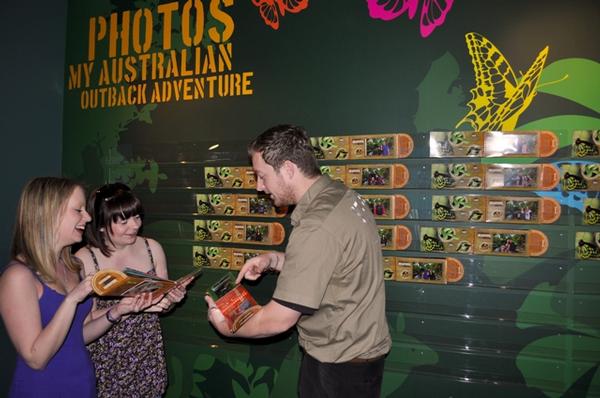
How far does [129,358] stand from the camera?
8.54 feet

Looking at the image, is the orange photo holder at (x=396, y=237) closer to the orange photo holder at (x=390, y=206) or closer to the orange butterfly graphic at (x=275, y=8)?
the orange photo holder at (x=390, y=206)

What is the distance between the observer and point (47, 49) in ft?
12.7

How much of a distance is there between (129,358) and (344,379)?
121cm

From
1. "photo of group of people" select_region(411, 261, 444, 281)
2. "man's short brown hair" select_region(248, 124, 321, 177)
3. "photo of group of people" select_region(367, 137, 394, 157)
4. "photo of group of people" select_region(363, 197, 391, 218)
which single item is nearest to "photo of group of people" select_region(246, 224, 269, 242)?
"photo of group of people" select_region(363, 197, 391, 218)

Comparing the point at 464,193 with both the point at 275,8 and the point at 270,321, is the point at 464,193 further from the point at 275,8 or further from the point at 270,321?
the point at 275,8

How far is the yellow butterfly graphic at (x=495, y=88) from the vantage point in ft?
8.63

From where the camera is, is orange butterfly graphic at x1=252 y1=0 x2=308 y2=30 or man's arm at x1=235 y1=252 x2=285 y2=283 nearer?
man's arm at x1=235 y1=252 x2=285 y2=283

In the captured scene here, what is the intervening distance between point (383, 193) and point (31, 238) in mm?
1826

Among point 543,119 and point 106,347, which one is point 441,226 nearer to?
point 543,119

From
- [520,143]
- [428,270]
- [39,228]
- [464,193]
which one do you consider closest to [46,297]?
[39,228]

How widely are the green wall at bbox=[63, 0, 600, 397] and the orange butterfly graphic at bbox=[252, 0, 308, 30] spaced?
0.05 meters

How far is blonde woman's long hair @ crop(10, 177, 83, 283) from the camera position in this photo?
6.42 feet

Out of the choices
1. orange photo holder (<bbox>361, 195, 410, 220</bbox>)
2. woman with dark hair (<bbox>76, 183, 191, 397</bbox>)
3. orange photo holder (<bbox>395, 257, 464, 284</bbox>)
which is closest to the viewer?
woman with dark hair (<bbox>76, 183, 191, 397</bbox>)

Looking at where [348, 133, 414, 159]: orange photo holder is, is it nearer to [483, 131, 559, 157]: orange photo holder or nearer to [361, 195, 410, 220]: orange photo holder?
[361, 195, 410, 220]: orange photo holder
